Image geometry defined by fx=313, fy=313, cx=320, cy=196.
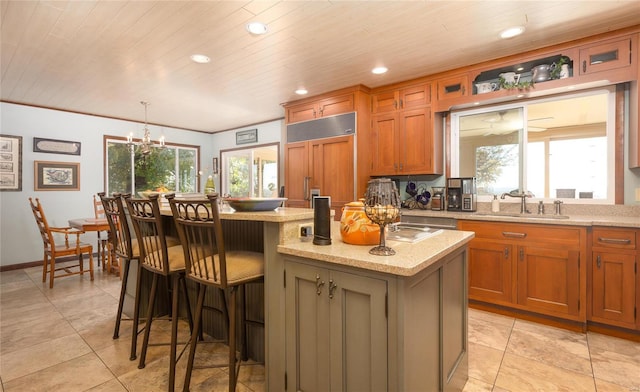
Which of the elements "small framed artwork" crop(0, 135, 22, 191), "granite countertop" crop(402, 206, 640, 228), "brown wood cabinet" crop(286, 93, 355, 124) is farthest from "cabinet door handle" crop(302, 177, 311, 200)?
"small framed artwork" crop(0, 135, 22, 191)

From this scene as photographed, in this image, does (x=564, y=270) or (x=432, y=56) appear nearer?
(x=564, y=270)

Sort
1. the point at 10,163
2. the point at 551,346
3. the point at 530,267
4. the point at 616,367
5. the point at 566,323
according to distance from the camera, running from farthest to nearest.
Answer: the point at 10,163
the point at 530,267
the point at 566,323
the point at 551,346
the point at 616,367

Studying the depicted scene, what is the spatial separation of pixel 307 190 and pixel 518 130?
2.64m

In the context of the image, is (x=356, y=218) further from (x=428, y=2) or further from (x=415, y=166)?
(x=415, y=166)

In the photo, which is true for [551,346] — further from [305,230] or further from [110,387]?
[110,387]

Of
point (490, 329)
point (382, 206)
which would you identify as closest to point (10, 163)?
point (382, 206)

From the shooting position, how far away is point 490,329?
269cm

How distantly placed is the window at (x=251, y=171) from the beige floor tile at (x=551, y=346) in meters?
4.44

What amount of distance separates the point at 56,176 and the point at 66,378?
417 centimetres

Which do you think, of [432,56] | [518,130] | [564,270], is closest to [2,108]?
[432,56]

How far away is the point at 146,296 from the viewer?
281 cm

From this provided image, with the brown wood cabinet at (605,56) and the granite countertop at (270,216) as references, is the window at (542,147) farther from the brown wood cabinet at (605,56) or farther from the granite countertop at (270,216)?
the granite countertop at (270,216)

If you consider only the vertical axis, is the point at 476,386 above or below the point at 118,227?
below

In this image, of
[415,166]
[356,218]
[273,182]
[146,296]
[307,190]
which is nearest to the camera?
[356,218]
